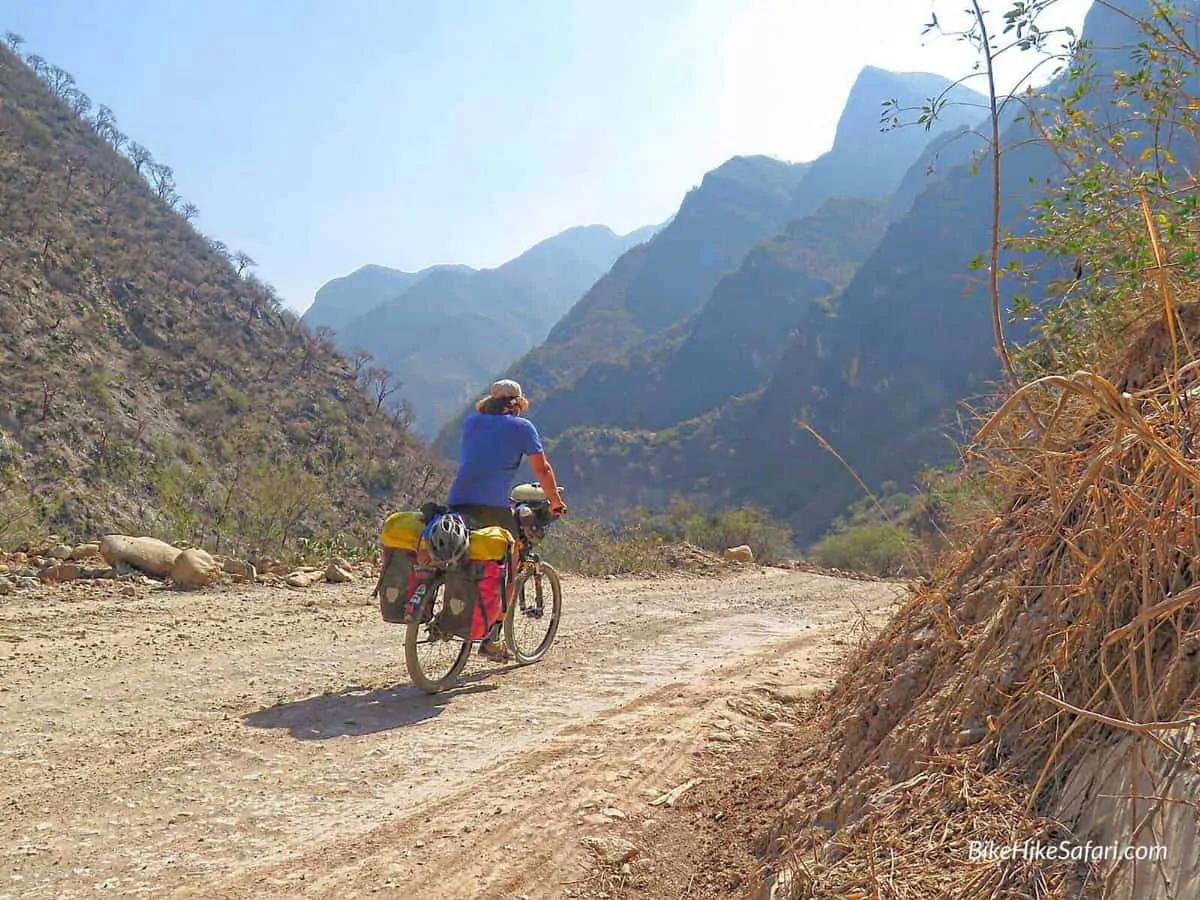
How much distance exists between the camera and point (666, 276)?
160375mm

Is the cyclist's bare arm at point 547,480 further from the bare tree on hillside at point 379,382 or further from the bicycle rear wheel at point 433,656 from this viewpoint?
the bare tree on hillside at point 379,382

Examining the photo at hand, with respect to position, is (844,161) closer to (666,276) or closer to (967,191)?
(666,276)

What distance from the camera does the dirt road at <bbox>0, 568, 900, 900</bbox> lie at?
9.01ft

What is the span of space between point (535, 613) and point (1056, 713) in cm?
460

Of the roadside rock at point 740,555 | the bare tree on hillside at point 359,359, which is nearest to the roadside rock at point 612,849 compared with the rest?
the roadside rock at point 740,555

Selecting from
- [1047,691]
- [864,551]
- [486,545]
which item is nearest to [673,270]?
[864,551]

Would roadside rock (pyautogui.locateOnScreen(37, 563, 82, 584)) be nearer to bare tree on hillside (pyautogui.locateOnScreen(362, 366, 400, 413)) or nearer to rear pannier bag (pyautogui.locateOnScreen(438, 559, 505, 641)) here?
rear pannier bag (pyautogui.locateOnScreen(438, 559, 505, 641))

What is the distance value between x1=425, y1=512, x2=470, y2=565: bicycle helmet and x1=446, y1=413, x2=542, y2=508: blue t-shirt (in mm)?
630

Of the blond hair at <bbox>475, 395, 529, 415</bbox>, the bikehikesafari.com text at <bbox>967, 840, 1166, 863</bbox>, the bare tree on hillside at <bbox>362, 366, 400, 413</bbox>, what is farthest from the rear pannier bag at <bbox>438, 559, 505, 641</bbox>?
the bare tree on hillside at <bbox>362, 366, 400, 413</bbox>

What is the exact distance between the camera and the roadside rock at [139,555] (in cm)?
780

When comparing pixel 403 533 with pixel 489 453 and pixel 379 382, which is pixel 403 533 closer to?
pixel 489 453

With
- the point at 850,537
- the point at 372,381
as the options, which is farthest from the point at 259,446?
the point at 850,537

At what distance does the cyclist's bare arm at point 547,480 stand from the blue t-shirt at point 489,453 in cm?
6

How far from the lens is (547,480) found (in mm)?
5660
